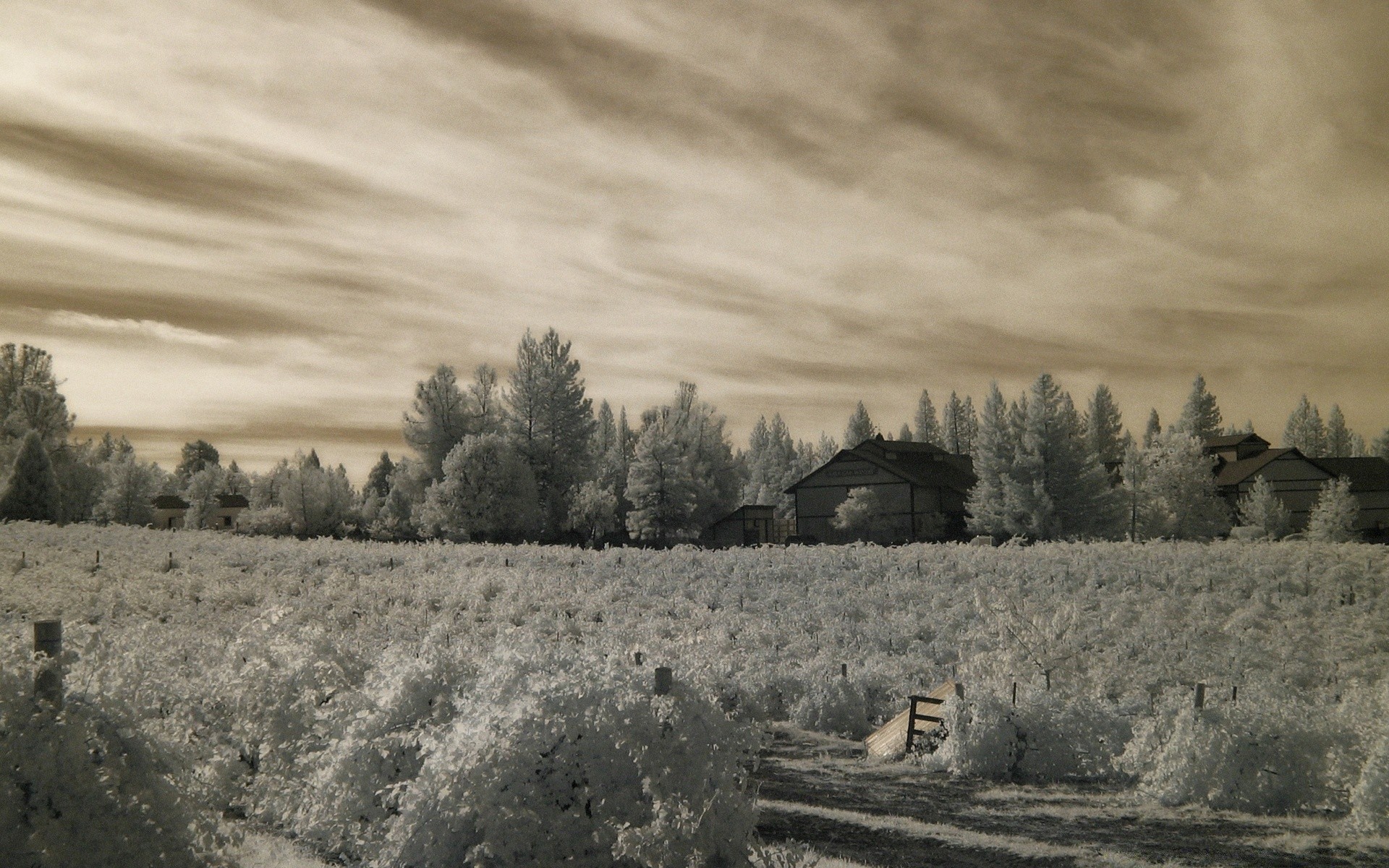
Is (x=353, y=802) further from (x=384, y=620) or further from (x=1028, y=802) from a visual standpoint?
(x=384, y=620)

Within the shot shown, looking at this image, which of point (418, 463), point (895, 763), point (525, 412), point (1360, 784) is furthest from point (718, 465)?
point (1360, 784)

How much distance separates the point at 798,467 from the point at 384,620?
84076 mm

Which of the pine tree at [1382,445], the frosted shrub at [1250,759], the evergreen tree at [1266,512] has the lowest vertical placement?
the frosted shrub at [1250,759]

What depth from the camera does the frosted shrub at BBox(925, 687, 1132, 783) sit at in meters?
15.3

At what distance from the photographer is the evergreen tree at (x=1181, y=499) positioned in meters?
57.9

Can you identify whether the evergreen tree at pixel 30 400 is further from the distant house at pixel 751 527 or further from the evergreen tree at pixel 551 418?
the distant house at pixel 751 527

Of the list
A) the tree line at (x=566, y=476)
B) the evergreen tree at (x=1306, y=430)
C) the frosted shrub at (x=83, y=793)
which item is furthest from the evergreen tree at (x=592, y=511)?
the evergreen tree at (x=1306, y=430)

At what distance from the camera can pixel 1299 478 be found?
61219mm

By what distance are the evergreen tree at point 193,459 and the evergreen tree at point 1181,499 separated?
101360mm

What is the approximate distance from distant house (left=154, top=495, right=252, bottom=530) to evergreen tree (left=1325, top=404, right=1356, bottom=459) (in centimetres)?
10768

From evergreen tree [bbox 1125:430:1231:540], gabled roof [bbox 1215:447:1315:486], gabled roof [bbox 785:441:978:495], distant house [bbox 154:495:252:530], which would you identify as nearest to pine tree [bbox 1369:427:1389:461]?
gabled roof [bbox 1215:447:1315:486]

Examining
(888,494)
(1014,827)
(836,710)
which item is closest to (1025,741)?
(1014,827)

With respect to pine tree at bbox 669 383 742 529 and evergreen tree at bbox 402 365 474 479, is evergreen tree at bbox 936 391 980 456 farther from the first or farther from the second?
evergreen tree at bbox 402 365 474 479

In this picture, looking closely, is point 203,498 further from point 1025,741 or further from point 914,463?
point 1025,741
